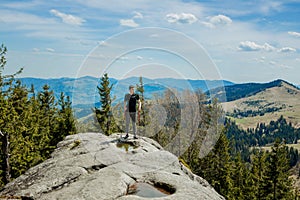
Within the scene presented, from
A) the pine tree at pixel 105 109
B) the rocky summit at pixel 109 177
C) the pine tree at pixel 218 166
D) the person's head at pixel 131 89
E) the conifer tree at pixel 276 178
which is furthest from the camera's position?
the conifer tree at pixel 276 178

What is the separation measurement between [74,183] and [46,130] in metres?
35.4

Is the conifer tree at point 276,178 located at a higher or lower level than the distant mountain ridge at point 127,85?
lower

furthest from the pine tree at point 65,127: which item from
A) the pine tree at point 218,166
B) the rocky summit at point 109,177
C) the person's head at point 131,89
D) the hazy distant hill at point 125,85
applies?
the person's head at point 131,89

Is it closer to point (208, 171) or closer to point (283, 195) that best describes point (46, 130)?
point (208, 171)

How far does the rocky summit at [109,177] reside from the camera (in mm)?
14031

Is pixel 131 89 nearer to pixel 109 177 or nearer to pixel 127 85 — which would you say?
pixel 127 85

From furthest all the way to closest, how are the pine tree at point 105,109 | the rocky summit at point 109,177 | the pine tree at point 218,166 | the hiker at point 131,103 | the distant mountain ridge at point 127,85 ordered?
1. the pine tree at point 218,166
2. the pine tree at point 105,109
3. the hiker at point 131,103
4. the distant mountain ridge at point 127,85
5. the rocky summit at point 109,177

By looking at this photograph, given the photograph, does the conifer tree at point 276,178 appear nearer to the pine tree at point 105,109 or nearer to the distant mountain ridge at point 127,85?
the pine tree at point 105,109

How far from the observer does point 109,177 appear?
50.3 feet

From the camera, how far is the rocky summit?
552 inches

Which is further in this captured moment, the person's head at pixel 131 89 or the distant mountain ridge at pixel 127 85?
the person's head at pixel 131 89

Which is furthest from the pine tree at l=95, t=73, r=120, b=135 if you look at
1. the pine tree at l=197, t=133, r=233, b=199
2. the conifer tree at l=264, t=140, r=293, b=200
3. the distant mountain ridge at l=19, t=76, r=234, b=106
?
the distant mountain ridge at l=19, t=76, r=234, b=106

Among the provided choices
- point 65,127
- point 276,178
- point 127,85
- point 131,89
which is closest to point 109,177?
point 127,85

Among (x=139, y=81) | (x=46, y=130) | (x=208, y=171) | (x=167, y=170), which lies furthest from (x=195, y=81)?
(x=208, y=171)
